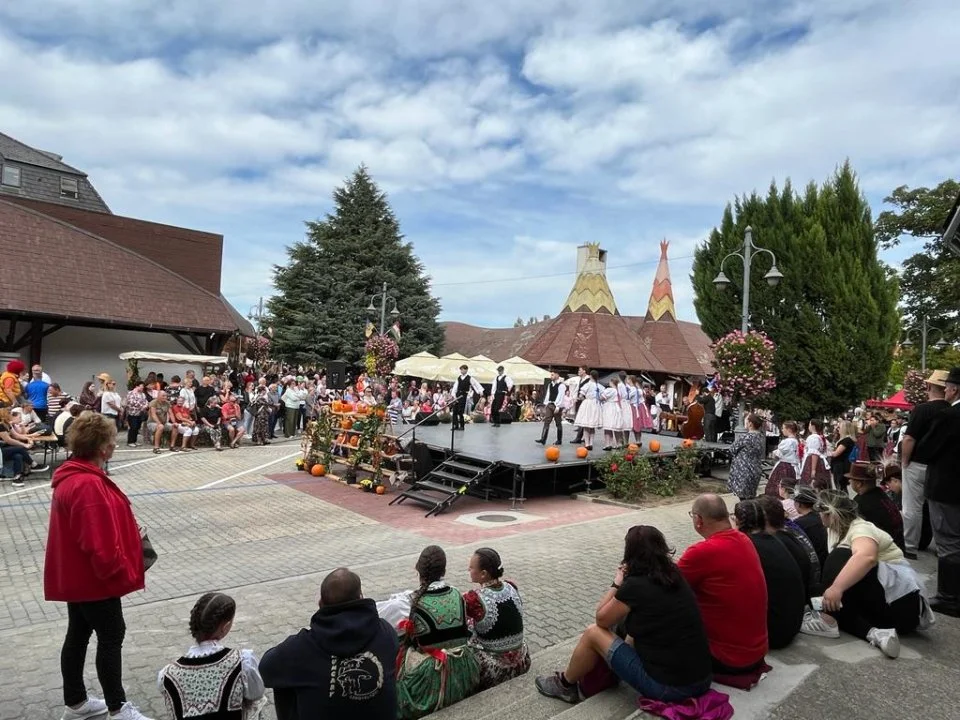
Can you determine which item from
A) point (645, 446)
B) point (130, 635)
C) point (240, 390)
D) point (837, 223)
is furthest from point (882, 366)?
point (130, 635)

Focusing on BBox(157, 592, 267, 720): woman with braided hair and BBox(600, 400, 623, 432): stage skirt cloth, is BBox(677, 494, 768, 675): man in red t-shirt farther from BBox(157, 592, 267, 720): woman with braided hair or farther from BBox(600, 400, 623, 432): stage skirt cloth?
BBox(600, 400, 623, 432): stage skirt cloth

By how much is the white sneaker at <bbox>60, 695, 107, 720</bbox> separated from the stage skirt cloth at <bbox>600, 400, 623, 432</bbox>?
12152 millimetres

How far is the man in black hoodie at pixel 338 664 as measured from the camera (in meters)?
2.90

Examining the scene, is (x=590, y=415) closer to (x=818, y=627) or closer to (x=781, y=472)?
(x=781, y=472)

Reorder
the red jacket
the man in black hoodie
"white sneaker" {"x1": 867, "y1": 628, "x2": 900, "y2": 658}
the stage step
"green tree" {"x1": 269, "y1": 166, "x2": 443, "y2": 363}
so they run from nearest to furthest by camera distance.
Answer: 1. the man in black hoodie
2. the red jacket
3. "white sneaker" {"x1": 867, "y1": 628, "x2": 900, "y2": 658}
4. the stage step
5. "green tree" {"x1": 269, "y1": 166, "x2": 443, "y2": 363}

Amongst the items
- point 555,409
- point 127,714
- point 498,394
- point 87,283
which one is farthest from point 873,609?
point 87,283

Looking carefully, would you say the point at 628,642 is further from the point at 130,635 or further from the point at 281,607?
the point at 130,635

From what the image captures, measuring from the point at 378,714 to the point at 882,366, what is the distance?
25267 mm

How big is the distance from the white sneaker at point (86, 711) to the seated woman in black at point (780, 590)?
13.7ft

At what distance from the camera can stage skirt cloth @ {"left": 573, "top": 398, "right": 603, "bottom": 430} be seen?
1502 centimetres

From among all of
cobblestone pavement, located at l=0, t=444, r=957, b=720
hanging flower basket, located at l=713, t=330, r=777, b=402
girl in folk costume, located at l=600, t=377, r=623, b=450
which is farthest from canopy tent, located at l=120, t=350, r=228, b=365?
hanging flower basket, located at l=713, t=330, r=777, b=402

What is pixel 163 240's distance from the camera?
90.3 feet

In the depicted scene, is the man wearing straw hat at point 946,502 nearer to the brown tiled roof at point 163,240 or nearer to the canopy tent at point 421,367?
the canopy tent at point 421,367

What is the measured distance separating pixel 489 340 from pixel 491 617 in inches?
1707
